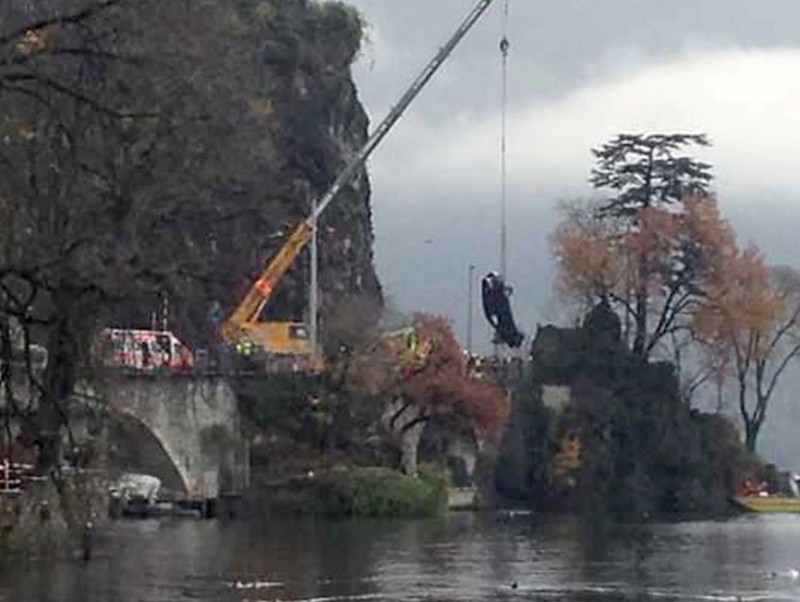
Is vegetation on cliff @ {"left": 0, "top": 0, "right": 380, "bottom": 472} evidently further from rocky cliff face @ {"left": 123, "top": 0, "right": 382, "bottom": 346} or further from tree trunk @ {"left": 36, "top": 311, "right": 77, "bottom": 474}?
rocky cliff face @ {"left": 123, "top": 0, "right": 382, "bottom": 346}

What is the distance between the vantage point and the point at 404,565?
3944 centimetres

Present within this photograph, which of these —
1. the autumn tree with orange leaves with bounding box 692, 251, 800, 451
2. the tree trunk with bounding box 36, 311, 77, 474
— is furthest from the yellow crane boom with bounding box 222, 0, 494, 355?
the tree trunk with bounding box 36, 311, 77, 474

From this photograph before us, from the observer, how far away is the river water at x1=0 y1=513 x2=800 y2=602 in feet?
106

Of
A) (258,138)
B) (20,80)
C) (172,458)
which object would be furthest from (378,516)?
(20,80)

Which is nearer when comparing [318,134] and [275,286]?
[275,286]

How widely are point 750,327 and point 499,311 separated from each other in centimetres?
A: 984

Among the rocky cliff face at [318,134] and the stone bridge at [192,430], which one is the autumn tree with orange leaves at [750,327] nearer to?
the rocky cliff face at [318,134]

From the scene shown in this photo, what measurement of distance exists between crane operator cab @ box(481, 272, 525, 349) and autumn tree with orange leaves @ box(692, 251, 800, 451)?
716cm

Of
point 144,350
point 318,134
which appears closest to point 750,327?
→ point 318,134

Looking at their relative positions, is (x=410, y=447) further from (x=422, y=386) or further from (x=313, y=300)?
(x=313, y=300)

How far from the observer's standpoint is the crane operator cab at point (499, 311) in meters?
88.6

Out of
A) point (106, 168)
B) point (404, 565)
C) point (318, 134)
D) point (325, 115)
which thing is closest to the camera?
point (106, 168)

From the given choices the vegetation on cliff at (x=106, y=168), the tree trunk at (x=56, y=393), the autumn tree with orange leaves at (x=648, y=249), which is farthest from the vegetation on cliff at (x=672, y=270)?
the tree trunk at (x=56, y=393)

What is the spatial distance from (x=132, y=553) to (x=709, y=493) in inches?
1826
